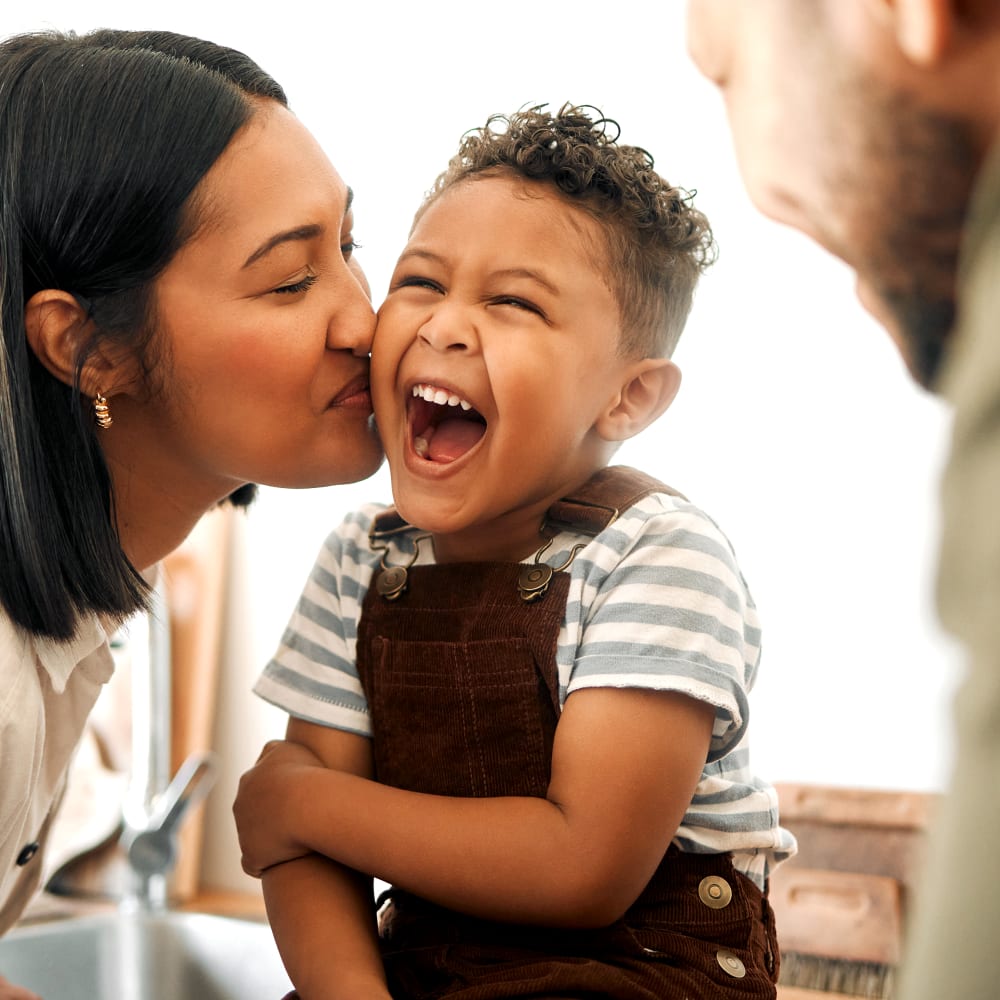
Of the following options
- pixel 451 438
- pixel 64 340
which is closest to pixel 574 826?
pixel 451 438

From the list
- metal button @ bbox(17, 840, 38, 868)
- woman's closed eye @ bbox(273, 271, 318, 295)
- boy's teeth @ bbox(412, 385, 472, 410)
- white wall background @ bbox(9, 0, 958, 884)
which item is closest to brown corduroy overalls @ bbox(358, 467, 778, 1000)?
boy's teeth @ bbox(412, 385, 472, 410)

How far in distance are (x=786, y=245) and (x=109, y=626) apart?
3.49 feet

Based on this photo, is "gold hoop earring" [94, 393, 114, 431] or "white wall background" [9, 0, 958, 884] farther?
"white wall background" [9, 0, 958, 884]

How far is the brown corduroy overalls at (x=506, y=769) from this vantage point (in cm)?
90

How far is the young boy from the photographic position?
2.89ft

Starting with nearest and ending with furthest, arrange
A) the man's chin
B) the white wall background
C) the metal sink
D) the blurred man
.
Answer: the blurred man
the man's chin
the metal sink
the white wall background

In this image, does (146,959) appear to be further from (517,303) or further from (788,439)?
(788,439)

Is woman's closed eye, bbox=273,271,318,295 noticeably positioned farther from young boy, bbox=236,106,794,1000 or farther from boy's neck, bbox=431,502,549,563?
boy's neck, bbox=431,502,549,563

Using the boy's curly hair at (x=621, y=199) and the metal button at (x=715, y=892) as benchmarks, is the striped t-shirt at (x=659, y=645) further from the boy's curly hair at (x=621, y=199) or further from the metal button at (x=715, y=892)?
the boy's curly hair at (x=621, y=199)

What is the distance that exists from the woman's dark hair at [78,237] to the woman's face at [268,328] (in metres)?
0.02

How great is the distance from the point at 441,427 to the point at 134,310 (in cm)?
28

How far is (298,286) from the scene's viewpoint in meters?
1.04

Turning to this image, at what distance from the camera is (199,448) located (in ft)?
3.52

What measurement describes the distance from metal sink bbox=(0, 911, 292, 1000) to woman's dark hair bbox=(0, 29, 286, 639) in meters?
0.47
